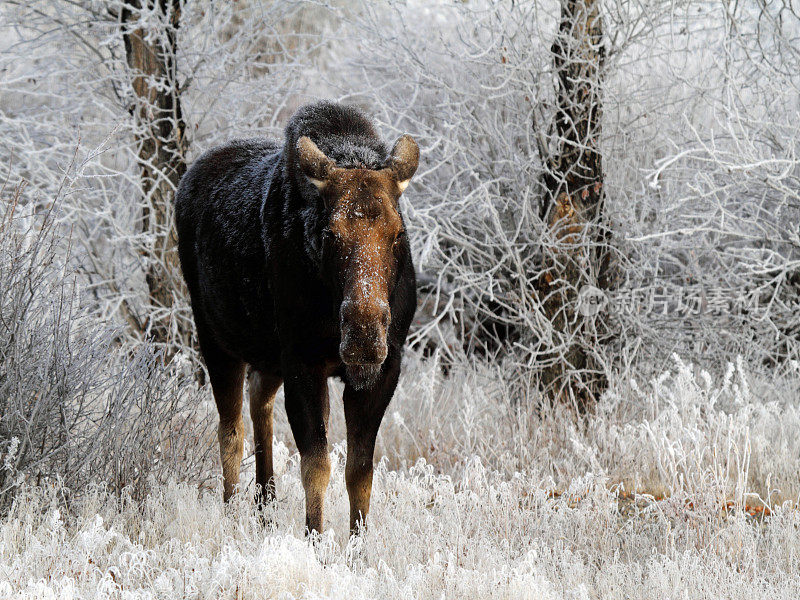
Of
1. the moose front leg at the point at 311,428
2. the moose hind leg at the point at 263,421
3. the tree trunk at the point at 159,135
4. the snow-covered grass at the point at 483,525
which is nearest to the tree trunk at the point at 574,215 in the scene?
Answer: the snow-covered grass at the point at 483,525

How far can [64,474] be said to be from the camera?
4.79m

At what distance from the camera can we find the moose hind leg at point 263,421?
17.8 ft

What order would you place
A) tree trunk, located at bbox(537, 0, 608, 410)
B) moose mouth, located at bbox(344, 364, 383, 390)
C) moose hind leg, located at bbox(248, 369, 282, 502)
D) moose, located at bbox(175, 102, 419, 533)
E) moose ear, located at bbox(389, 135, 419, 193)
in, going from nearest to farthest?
1. moose, located at bbox(175, 102, 419, 533)
2. moose ear, located at bbox(389, 135, 419, 193)
3. moose mouth, located at bbox(344, 364, 383, 390)
4. moose hind leg, located at bbox(248, 369, 282, 502)
5. tree trunk, located at bbox(537, 0, 608, 410)

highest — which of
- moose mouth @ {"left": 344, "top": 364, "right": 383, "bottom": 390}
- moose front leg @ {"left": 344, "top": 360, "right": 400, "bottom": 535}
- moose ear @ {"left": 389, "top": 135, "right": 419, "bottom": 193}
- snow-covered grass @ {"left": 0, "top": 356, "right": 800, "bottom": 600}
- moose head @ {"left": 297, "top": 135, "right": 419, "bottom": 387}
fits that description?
moose ear @ {"left": 389, "top": 135, "right": 419, "bottom": 193}

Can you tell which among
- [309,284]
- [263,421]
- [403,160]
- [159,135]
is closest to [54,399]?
[263,421]

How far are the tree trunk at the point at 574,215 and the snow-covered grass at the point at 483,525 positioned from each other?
376mm

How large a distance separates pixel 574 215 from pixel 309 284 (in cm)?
330

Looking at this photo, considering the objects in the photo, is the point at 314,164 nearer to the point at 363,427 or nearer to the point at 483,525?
the point at 363,427

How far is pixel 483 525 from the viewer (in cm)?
492

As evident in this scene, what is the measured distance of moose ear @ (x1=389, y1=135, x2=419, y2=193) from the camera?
4168 millimetres

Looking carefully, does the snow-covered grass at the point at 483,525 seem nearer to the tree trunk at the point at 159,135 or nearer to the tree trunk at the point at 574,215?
the tree trunk at the point at 574,215

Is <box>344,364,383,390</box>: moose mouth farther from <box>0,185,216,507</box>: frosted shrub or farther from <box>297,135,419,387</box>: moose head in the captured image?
<box>0,185,216,507</box>: frosted shrub

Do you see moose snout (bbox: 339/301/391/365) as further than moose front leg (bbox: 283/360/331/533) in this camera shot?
No

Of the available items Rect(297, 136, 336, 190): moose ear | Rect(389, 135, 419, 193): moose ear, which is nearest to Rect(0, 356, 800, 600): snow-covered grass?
Rect(297, 136, 336, 190): moose ear
